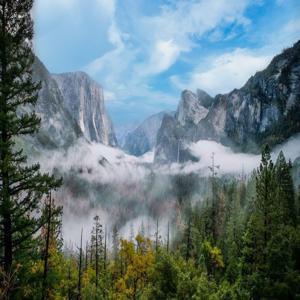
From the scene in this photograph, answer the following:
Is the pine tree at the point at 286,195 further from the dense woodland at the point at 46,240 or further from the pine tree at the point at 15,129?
the pine tree at the point at 15,129

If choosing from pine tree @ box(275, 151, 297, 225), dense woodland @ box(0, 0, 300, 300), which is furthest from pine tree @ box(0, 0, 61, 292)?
pine tree @ box(275, 151, 297, 225)

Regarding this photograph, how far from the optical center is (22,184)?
15.8 m

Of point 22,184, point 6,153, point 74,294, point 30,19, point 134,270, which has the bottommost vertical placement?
point 74,294

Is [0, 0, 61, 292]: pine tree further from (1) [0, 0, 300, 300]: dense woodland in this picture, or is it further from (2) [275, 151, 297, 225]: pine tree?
(2) [275, 151, 297, 225]: pine tree

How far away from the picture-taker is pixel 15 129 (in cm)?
1566

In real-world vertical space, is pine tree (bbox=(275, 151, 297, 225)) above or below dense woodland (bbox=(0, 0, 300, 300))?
above

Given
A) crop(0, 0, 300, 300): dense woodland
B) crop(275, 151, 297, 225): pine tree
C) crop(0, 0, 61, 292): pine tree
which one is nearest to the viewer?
crop(0, 0, 61, 292): pine tree

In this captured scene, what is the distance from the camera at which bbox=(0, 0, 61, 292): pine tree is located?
15.4m

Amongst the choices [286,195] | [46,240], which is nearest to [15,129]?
[46,240]

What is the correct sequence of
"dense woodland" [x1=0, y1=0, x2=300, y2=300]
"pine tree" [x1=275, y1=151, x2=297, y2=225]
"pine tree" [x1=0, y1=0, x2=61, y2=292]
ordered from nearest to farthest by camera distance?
"pine tree" [x1=0, y1=0, x2=61, y2=292]
"dense woodland" [x1=0, y1=0, x2=300, y2=300]
"pine tree" [x1=275, y1=151, x2=297, y2=225]

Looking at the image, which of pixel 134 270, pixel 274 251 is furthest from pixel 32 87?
pixel 134 270

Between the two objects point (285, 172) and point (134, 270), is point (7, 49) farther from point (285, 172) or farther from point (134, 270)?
point (285, 172)

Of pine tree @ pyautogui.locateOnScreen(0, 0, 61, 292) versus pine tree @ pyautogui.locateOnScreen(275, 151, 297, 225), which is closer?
pine tree @ pyautogui.locateOnScreen(0, 0, 61, 292)

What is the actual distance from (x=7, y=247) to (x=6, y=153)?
378 cm
